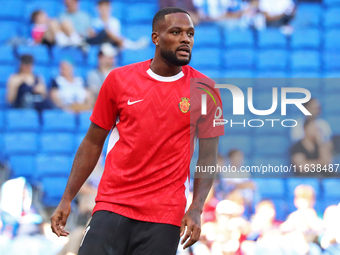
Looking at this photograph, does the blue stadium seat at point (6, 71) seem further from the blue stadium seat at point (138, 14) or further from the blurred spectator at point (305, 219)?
the blurred spectator at point (305, 219)

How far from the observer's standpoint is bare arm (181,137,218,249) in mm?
1703

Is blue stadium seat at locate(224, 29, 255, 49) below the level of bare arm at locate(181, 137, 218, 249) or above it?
above

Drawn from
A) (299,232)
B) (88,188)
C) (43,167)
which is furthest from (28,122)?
(299,232)

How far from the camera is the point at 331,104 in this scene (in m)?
5.66

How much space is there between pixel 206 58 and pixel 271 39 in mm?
969

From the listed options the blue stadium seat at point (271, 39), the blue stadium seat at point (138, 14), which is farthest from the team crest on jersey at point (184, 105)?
the blue stadium seat at point (138, 14)

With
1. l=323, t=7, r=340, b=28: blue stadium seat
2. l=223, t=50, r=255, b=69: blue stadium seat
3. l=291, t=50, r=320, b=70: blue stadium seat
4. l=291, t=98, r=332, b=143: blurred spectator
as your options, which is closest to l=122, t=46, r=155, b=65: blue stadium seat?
l=223, t=50, r=255, b=69: blue stadium seat

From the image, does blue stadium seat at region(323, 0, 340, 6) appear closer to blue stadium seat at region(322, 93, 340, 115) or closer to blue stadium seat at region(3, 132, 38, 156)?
blue stadium seat at region(322, 93, 340, 115)

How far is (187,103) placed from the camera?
1920 mm

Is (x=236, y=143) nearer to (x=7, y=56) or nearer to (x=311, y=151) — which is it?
(x=311, y=151)

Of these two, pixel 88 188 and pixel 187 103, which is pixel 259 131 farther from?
pixel 187 103

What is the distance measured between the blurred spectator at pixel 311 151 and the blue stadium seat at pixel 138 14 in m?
2.79

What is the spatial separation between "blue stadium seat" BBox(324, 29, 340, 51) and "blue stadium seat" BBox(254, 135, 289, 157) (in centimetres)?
166

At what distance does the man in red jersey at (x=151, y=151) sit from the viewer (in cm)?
180
